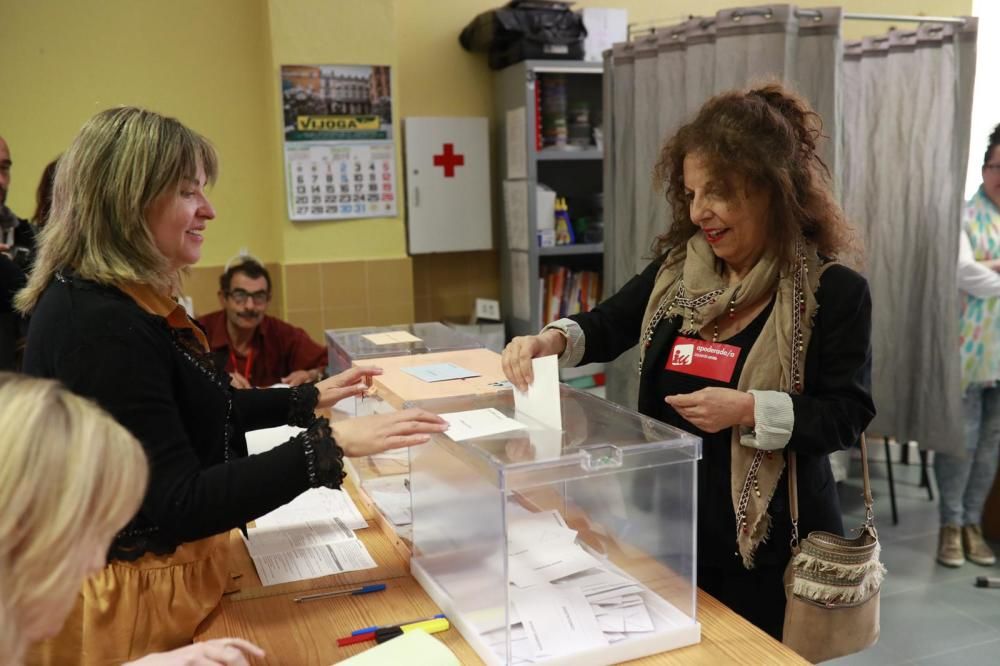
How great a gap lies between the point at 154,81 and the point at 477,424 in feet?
10.1

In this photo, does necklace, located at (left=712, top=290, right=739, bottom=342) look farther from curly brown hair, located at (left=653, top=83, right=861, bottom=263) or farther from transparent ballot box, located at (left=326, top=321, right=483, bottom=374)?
transparent ballot box, located at (left=326, top=321, right=483, bottom=374)

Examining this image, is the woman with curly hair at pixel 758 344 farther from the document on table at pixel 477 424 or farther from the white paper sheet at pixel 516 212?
the white paper sheet at pixel 516 212

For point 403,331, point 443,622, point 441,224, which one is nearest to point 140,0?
point 441,224

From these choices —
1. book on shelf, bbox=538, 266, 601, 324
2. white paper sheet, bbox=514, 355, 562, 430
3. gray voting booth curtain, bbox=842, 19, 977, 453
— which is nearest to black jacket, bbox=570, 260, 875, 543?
white paper sheet, bbox=514, 355, 562, 430

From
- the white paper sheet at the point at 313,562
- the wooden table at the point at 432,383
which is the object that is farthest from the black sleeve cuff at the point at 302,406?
the white paper sheet at the point at 313,562

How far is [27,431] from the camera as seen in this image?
2.63 feet

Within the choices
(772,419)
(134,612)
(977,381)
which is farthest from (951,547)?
(134,612)

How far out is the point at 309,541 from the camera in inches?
65.6

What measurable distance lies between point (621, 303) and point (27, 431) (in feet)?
4.36

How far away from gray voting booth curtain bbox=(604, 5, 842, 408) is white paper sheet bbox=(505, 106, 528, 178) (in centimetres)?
63

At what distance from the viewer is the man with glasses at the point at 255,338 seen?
128 inches

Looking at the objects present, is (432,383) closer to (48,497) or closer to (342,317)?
(48,497)

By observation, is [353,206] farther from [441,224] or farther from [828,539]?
[828,539]

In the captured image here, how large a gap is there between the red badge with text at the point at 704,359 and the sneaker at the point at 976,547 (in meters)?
2.35
